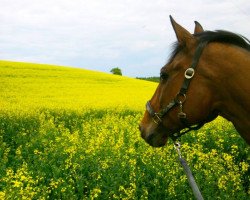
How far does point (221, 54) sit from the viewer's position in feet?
10.7

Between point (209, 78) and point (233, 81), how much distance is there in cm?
18

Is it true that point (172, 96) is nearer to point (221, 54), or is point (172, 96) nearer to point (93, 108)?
point (221, 54)

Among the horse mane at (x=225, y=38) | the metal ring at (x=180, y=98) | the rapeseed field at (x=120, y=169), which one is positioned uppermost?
the horse mane at (x=225, y=38)

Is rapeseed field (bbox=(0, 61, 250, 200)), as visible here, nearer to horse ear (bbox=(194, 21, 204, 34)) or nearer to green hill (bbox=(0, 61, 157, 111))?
horse ear (bbox=(194, 21, 204, 34))

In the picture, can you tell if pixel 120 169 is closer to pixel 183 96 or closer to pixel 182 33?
pixel 183 96

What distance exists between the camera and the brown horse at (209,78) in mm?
3244

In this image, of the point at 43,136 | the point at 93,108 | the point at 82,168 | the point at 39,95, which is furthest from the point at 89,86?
the point at 82,168

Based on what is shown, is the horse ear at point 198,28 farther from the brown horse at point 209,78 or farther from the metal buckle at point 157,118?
the metal buckle at point 157,118

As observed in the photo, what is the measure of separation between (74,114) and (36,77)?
53.8 feet

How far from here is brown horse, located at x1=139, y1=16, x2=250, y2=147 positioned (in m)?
3.24

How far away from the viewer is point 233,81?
3.24 meters

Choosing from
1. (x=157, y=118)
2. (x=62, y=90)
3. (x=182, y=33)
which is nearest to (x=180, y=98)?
(x=157, y=118)

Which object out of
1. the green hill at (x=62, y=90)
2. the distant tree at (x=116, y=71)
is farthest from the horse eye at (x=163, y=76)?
the distant tree at (x=116, y=71)

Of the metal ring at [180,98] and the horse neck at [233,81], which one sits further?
the metal ring at [180,98]
